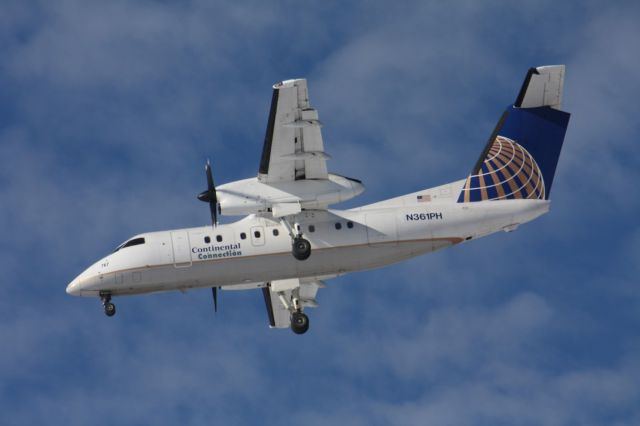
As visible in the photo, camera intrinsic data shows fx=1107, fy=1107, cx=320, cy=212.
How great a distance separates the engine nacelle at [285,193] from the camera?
3269cm

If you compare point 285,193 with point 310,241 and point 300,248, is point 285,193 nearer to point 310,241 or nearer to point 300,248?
point 300,248

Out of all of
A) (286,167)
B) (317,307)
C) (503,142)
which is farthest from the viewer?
(317,307)

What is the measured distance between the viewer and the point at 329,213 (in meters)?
34.1

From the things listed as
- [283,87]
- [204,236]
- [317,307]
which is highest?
[283,87]

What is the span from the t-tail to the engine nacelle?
403 cm

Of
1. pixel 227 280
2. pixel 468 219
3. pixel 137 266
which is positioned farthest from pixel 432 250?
pixel 137 266

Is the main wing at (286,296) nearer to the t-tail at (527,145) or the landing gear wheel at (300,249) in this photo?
the landing gear wheel at (300,249)

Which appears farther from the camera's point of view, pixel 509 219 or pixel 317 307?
pixel 317 307

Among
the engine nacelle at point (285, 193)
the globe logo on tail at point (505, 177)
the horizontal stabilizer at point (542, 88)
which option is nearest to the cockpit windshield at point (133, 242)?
the engine nacelle at point (285, 193)

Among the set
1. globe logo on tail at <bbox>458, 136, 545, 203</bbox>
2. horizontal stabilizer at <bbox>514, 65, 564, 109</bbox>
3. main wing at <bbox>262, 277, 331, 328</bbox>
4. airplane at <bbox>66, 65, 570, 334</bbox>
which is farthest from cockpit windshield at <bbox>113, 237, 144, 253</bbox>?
horizontal stabilizer at <bbox>514, 65, 564, 109</bbox>

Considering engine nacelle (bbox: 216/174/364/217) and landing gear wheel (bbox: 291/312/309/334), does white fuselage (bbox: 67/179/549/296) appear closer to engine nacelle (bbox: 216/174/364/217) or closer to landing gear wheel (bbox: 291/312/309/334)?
engine nacelle (bbox: 216/174/364/217)

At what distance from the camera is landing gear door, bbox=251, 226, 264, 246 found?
3378 cm

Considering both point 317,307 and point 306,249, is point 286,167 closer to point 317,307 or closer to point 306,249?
point 306,249

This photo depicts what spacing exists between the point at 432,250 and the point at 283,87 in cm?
751
